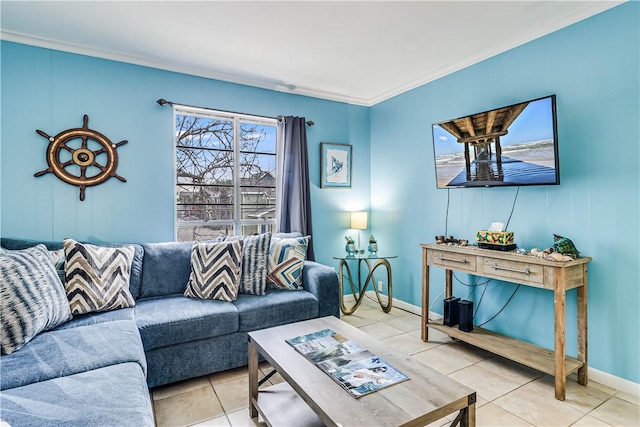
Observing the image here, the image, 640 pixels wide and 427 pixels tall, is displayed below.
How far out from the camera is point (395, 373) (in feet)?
4.73

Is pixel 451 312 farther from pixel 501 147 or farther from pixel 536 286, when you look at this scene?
pixel 501 147

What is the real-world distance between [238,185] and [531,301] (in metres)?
2.80

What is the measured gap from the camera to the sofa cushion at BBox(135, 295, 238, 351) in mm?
2104

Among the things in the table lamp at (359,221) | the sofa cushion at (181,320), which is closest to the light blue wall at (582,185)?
the table lamp at (359,221)

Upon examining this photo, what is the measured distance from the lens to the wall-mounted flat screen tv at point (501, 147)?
2254 millimetres

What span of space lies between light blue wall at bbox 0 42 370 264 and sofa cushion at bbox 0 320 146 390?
1203 mm

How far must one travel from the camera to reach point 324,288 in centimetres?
278

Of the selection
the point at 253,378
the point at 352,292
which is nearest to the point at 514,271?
the point at 253,378

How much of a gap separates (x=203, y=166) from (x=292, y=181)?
0.91m

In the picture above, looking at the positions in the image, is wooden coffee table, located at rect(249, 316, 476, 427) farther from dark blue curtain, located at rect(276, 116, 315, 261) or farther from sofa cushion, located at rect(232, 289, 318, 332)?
dark blue curtain, located at rect(276, 116, 315, 261)

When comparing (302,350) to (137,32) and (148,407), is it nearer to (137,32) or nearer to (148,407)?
(148,407)

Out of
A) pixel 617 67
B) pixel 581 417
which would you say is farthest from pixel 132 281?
pixel 617 67

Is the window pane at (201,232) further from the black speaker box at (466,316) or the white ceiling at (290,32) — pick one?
the black speaker box at (466,316)

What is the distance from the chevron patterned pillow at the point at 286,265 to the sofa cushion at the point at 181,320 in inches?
19.0
